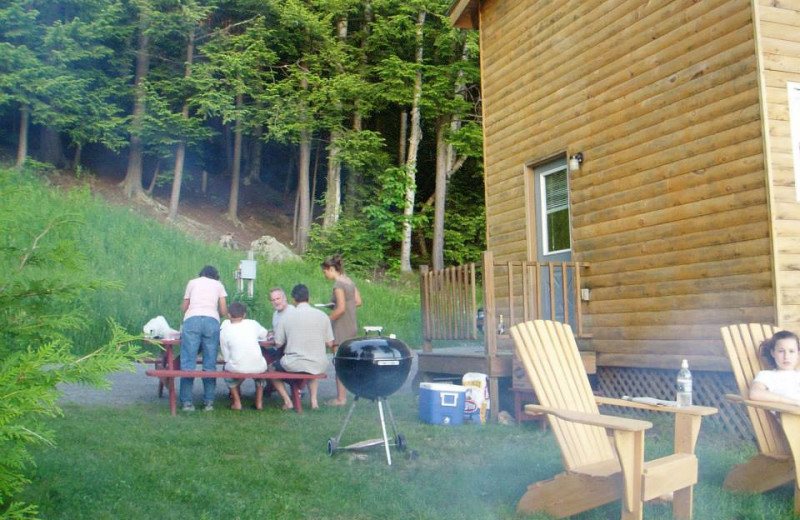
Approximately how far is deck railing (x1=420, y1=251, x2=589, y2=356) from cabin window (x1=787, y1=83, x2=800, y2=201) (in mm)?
2361

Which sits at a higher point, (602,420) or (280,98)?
(280,98)

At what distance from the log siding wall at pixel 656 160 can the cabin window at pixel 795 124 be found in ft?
0.39

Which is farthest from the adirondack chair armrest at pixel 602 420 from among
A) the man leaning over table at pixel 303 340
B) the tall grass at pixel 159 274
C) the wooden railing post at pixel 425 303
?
the tall grass at pixel 159 274

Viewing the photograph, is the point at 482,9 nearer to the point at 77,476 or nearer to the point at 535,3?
the point at 535,3

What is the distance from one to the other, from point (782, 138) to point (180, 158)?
62.7 feet

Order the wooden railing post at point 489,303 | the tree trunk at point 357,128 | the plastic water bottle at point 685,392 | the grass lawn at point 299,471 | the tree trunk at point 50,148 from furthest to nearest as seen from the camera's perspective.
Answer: the tree trunk at point 357,128
the tree trunk at point 50,148
the wooden railing post at point 489,303
the plastic water bottle at point 685,392
the grass lawn at point 299,471

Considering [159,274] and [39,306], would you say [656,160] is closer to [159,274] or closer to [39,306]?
[39,306]

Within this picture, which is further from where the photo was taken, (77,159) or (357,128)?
(357,128)

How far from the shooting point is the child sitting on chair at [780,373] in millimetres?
4109

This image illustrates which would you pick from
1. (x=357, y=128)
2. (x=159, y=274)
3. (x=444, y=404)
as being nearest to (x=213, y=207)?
(x=357, y=128)

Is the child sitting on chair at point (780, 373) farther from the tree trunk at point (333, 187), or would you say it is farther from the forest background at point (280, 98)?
the tree trunk at point (333, 187)

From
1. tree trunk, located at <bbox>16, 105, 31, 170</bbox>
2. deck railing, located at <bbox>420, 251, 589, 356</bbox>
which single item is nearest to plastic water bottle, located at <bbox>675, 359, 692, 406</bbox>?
deck railing, located at <bbox>420, 251, 589, 356</bbox>

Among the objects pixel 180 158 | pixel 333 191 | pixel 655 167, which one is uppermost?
pixel 180 158

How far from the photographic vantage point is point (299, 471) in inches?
184
